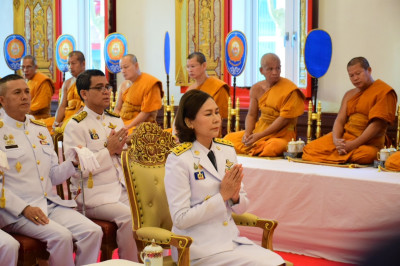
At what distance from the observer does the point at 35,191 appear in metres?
2.85

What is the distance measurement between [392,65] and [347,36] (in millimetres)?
569

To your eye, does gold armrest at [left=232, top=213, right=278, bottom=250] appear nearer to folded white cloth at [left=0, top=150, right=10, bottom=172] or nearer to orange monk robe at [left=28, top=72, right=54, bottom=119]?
folded white cloth at [left=0, top=150, right=10, bottom=172]

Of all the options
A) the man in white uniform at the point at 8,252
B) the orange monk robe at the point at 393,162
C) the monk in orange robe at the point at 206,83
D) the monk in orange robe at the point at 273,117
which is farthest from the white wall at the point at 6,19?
the man in white uniform at the point at 8,252

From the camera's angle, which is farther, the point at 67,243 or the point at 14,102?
the point at 14,102

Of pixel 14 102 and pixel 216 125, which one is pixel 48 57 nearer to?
pixel 14 102

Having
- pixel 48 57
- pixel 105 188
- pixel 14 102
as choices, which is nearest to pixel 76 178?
pixel 105 188

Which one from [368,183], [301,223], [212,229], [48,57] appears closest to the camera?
[212,229]

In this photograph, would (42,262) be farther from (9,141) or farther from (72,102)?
(72,102)

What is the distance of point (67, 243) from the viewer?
8.86ft

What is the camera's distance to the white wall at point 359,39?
553 cm

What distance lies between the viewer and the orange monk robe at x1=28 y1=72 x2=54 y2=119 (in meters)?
7.33

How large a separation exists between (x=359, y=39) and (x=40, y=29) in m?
5.43

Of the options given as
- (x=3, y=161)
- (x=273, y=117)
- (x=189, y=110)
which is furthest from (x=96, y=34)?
(x=189, y=110)

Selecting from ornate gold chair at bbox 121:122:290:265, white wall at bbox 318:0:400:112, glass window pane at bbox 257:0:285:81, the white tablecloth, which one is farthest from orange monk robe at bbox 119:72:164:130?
ornate gold chair at bbox 121:122:290:265
